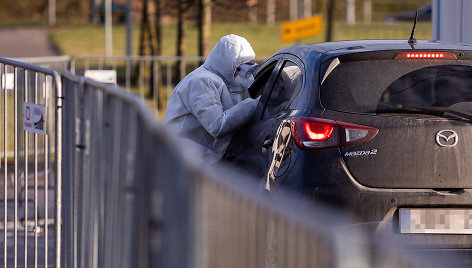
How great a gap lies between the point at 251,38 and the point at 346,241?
51.2 metres

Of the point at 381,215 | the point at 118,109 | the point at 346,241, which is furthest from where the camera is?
the point at 381,215

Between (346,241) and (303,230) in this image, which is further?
(303,230)

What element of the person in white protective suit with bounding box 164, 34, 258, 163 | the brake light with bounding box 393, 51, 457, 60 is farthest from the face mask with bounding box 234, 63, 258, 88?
the brake light with bounding box 393, 51, 457, 60

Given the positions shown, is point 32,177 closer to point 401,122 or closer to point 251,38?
point 401,122

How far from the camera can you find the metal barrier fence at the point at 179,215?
170 centimetres

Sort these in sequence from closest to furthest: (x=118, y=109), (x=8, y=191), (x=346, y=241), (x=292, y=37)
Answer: (x=346, y=241), (x=118, y=109), (x=8, y=191), (x=292, y=37)

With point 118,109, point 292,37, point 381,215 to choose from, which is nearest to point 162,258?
point 118,109

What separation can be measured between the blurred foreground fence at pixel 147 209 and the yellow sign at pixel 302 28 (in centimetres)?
877

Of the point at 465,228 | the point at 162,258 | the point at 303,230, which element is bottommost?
the point at 465,228

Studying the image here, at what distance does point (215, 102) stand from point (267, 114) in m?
0.66

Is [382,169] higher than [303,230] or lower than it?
lower

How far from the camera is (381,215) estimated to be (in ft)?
16.5

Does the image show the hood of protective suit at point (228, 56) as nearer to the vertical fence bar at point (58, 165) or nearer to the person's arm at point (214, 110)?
A: the person's arm at point (214, 110)

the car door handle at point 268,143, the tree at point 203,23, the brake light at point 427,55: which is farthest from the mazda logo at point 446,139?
the tree at point 203,23
